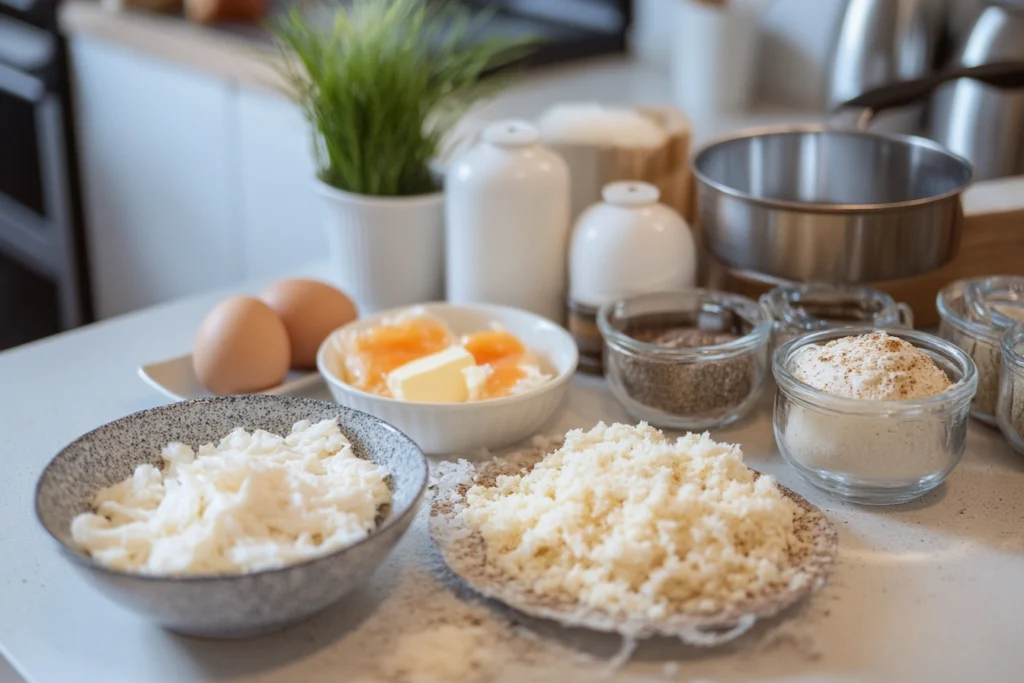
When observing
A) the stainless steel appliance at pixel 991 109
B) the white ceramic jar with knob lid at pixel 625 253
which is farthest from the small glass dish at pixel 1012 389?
the stainless steel appliance at pixel 991 109

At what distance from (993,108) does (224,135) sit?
136cm

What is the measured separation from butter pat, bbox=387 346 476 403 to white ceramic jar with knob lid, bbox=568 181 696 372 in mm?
187

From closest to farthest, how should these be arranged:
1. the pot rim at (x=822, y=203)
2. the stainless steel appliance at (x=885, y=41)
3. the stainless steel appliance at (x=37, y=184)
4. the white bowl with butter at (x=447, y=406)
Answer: the white bowl with butter at (x=447, y=406) → the pot rim at (x=822, y=203) → the stainless steel appliance at (x=885, y=41) → the stainless steel appliance at (x=37, y=184)

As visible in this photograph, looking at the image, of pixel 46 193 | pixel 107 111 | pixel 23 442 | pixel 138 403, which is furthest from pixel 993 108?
pixel 46 193

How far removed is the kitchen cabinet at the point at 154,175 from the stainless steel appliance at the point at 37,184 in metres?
0.04

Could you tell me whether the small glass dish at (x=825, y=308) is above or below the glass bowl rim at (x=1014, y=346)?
below

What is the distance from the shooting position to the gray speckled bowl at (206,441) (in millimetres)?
723

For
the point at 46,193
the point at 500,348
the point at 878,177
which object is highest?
the point at 878,177

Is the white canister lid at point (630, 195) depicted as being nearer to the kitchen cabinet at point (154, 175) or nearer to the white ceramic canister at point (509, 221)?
the white ceramic canister at point (509, 221)

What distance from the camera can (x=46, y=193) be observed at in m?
2.51

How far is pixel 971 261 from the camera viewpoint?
1.24m

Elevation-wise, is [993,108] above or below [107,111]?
above

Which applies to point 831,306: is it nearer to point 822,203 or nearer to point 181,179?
point 822,203

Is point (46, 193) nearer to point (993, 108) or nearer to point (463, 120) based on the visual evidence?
point (463, 120)
